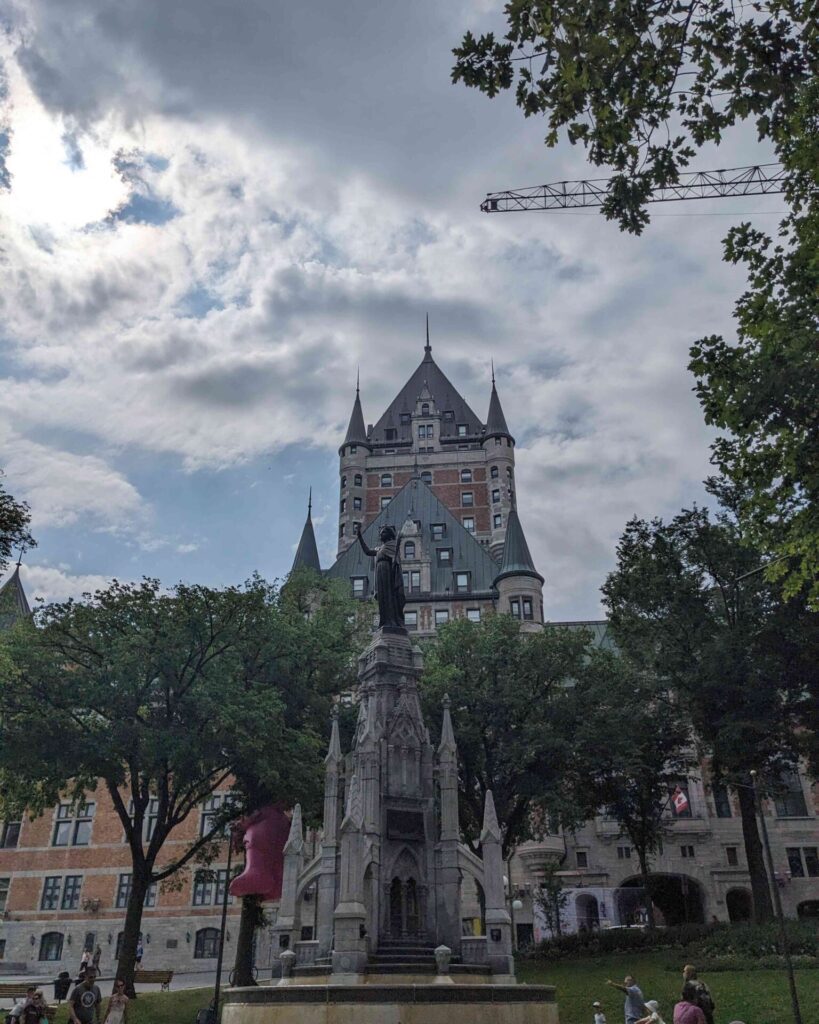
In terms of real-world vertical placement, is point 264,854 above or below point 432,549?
below

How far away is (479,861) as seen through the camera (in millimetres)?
21031

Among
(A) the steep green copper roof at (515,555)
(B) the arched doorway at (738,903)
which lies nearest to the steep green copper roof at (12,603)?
(A) the steep green copper roof at (515,555)

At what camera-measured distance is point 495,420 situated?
89.7 metres

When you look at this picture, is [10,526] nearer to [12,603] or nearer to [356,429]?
[12,603]

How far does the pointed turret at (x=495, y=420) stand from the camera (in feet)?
289

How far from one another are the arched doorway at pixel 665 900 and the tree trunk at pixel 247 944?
29.1 meters

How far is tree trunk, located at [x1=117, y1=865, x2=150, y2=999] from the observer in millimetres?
28188

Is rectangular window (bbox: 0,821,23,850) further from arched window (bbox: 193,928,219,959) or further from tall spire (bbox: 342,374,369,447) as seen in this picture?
tall spire (bbox: 342,374,369,447)

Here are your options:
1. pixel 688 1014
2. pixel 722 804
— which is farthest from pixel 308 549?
pixel 688 1014

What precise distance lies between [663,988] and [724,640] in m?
13.4

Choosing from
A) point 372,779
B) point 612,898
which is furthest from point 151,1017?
point 612,898

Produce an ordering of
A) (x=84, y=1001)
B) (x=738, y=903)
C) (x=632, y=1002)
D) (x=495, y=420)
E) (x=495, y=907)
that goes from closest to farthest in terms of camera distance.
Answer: (x=84, y=1001)
(x=632, y=1002)
(x=495, y=907)
(x=738, y=903)
(x=495, y=420)

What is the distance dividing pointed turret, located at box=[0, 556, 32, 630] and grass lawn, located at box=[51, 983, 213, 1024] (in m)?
13.1

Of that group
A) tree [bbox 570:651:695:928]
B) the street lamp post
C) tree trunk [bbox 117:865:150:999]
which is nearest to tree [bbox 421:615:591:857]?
tree [bbox 570:651:695:928]
